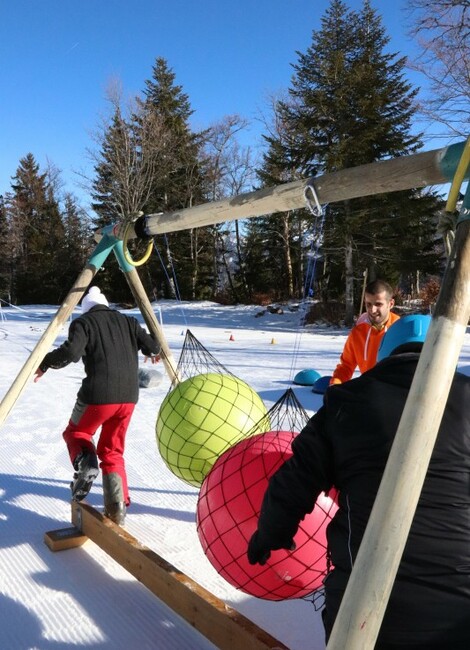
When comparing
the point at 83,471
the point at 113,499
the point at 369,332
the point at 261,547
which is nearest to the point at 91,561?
the point at 113,499

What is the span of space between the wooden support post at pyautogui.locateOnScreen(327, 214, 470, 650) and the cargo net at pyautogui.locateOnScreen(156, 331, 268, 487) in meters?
1.72

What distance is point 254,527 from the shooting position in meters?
2.24

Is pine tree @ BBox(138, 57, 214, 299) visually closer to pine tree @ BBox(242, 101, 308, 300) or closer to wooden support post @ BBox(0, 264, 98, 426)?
pine tree @ BBox(242, 101, 308, 300)

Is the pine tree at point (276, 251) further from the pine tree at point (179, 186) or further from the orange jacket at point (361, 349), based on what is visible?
the orange jacket at point (361, 349)

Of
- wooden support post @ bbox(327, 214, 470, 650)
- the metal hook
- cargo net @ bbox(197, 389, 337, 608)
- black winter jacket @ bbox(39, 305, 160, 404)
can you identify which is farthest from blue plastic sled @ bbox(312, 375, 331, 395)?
wooden support post @ bbox(327, 214, 470, 650)

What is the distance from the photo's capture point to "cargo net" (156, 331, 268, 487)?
3120 mm

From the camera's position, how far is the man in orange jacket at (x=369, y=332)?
370 centimetres

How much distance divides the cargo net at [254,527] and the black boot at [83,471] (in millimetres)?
1622

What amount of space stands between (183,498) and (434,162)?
354 cm

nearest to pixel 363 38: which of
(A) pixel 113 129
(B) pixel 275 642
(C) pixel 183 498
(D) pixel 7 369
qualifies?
(A) pixel 113 129

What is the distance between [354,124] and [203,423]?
20.6 m

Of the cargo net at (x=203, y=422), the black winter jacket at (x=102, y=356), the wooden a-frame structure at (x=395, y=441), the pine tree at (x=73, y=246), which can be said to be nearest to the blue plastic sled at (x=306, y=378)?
the black winter jacket at (x=102, y=356)

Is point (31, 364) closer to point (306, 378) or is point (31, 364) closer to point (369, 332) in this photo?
point (369, 332)

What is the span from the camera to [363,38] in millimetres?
22609
